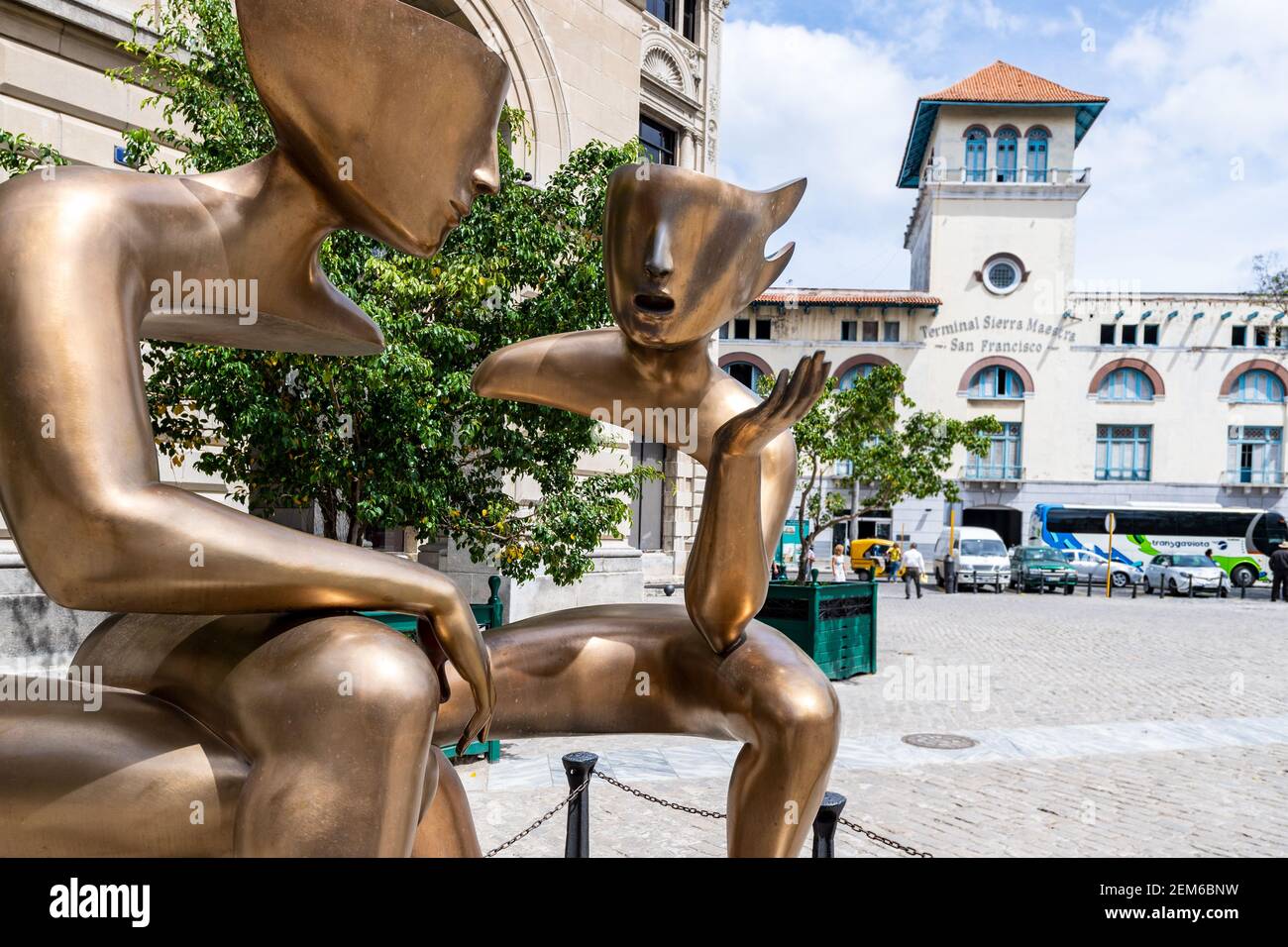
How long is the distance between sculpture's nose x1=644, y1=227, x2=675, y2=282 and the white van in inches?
→ 1070

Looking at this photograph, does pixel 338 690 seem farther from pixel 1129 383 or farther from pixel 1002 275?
pixel 1129 383

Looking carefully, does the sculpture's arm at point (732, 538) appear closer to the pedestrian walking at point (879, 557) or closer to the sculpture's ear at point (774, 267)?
the sculpture's ear at point (774, 267)

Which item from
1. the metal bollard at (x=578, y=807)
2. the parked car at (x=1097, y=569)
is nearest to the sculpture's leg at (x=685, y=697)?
the metal bollard at (x=578, y=807)

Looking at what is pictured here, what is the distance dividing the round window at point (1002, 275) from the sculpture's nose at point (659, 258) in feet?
130

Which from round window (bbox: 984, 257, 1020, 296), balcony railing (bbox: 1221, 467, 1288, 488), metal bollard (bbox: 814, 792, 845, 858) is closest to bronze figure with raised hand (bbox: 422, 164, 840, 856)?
metal bollard (bbox: 814, 792, 845, 858)

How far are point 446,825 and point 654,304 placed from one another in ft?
3.40

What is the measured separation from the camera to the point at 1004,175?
3922 cm

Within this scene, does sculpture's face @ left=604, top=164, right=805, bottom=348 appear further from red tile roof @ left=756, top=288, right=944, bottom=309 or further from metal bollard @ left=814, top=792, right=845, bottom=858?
red tile roof @ left=756, top=288, right=944, bottom=309

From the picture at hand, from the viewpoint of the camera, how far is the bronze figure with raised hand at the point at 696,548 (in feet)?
5.61

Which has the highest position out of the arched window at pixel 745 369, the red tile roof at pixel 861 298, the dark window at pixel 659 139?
the red tile roof at pixel 861 298

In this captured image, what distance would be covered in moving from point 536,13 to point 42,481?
1104 centimetres

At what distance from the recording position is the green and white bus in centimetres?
2894

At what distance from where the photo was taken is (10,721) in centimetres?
126

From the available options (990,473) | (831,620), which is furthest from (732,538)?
(990,473)
